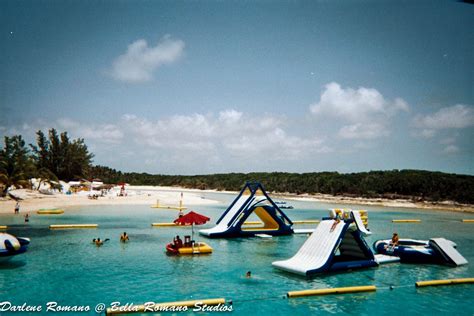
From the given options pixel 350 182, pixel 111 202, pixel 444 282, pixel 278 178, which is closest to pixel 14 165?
pixel 111 202

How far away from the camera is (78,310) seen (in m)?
12.2

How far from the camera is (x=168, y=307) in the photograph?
12.2m

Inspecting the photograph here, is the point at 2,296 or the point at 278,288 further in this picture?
the point at 278,288

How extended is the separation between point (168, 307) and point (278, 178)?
475 ft

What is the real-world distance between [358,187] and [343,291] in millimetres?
104317

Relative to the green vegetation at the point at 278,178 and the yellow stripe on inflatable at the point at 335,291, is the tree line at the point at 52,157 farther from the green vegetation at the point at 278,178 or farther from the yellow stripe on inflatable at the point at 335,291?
the yellow stripe on inflatable at the point at 335,291

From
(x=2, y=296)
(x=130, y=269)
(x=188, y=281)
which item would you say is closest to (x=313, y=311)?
(x=188, y=281)

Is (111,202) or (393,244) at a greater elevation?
(393,244)

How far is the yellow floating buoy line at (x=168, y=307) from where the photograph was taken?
39.1 feet

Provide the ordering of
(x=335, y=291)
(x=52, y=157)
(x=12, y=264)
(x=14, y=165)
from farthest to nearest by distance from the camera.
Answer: (x=52, y=157), (x=14, y=165), (x=12, y=264), (x=335, y=291)

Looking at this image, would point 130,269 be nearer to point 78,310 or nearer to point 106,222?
point 78,310

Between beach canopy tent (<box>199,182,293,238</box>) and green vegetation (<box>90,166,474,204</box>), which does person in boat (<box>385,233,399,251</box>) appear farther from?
green vegetation (<box>90,166,474,204</box>)

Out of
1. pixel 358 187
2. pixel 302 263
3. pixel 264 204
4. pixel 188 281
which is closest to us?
pixel 188 281

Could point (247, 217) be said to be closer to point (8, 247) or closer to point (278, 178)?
point (8, 247)
